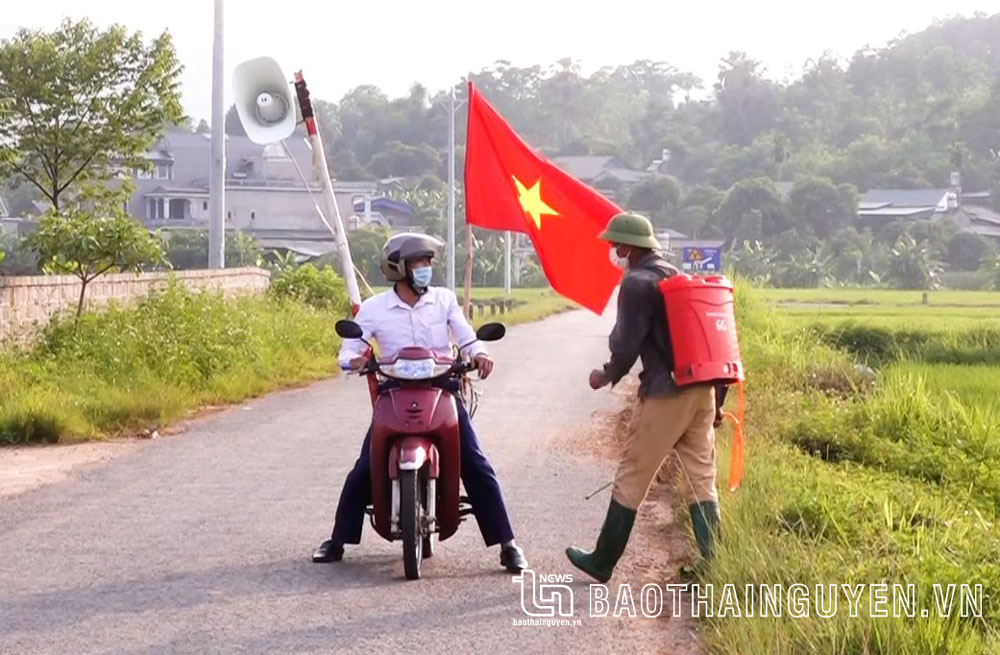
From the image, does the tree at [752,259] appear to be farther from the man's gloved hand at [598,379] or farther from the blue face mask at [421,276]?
the man's gloved hand at [598,379]

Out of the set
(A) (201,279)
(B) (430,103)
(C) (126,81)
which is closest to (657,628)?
(A) (201,279)

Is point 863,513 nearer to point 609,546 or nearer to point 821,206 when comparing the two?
point 609,546

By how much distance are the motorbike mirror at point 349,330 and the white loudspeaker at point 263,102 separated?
281 centimetres

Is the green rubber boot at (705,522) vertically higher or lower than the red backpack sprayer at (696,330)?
lower

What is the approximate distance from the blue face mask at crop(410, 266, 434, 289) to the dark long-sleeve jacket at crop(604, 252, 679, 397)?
96cm

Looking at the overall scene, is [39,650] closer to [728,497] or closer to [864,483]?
[728,497]

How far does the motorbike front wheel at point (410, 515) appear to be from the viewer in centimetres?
729

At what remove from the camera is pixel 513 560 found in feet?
25.1

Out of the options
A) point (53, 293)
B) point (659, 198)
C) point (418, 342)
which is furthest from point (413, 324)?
point (659, 198)

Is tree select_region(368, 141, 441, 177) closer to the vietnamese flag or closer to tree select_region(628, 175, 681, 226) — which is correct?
tree select_region(628, 175, 681, 226)

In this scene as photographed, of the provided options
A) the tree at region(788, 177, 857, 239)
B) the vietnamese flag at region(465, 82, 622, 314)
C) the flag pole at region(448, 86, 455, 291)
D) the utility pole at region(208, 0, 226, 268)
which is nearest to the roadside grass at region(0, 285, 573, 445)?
the utility pole at region(208, 0, 226, 268)

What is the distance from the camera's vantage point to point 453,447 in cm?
753

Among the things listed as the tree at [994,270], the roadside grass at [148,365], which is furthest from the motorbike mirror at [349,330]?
the tree at [994,270]

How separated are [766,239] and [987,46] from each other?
69949 millimetres
